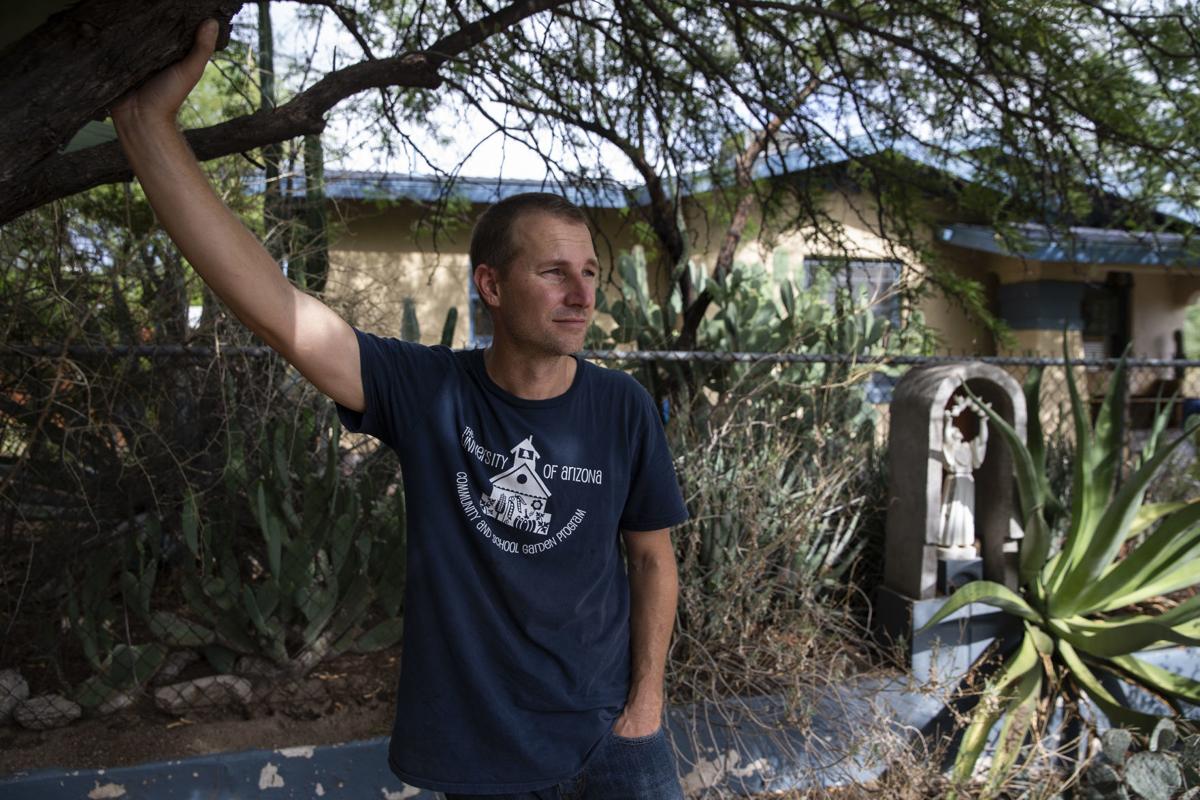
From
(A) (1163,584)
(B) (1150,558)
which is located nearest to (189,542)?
(B) (1150,558)

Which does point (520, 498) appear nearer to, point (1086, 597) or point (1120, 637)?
point (1120, 637)

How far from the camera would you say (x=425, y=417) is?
2.07 metres

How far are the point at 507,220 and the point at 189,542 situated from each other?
2.15m

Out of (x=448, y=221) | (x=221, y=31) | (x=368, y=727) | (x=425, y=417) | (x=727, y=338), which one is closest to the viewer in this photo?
(x=221, y=31)

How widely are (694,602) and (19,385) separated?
114 inches

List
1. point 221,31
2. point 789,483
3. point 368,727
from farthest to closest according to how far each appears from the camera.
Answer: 1. point 789,483
2. point 368,727
3. point 221,31

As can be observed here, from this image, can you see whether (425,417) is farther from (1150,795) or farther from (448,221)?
(448,221)

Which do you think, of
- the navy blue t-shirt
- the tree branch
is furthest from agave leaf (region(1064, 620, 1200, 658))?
the tree branch

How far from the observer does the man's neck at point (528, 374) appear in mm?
2105

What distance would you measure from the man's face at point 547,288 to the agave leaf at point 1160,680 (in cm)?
342

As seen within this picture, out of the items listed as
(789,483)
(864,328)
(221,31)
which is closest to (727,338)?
(864,328)

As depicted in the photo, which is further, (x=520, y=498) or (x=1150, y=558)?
(x=1150, y=558)

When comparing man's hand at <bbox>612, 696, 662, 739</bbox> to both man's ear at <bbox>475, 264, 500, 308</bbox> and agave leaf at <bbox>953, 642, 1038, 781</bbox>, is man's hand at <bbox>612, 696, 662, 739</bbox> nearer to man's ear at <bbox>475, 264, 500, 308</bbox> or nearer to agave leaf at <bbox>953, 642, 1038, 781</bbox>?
man's ear at <bbox>475, 264, 500, 308</bbox>

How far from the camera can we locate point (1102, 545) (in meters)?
4.23
